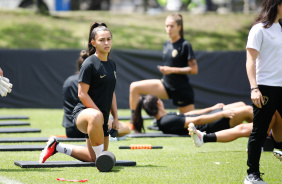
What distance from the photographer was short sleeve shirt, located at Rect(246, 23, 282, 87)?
17.3 ft

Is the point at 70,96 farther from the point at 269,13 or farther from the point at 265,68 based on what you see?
the point at 269,13

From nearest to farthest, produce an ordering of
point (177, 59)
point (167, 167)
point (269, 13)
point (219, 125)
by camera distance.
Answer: point (269, 13) < point (167, 167) < point (219, 125) < point (177, 59)

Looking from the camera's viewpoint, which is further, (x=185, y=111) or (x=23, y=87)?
(x=23, y=87)

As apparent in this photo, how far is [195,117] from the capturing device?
8.43 meters

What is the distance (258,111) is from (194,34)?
53.2ft

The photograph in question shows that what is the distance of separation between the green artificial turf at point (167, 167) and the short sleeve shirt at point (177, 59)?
A: 58.6 inches

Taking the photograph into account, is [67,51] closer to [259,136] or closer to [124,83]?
[124,83]

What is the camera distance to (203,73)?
15.2 metres

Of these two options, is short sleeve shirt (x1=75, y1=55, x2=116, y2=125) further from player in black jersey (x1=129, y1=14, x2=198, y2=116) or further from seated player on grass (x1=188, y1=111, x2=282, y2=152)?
player in black jersey (x1=129, y1=14, x2=198, y2=116)

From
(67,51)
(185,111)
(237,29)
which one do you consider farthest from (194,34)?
(185,111)

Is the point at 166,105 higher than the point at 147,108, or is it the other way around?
the point at 147,108

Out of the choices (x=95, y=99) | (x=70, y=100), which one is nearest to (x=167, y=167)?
(x=95, y=99)

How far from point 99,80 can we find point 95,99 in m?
0.24

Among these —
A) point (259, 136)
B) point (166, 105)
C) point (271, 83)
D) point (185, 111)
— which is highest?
point (271, 83)
